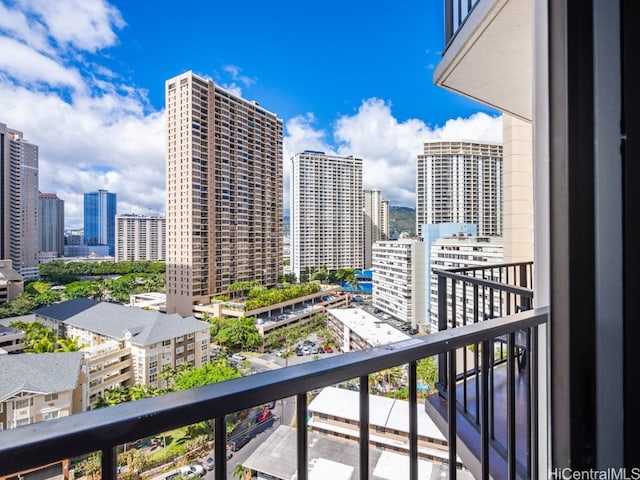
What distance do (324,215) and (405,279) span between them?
1160 centimetres

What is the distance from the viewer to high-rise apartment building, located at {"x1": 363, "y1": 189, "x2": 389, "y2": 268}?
26484mm

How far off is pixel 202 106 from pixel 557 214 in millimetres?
19135

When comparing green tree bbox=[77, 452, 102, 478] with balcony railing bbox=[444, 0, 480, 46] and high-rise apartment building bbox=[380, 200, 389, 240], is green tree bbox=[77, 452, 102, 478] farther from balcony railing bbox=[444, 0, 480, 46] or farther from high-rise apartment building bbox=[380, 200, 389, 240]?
high-rise apartment building bbox=[380, 200, 389, 240]

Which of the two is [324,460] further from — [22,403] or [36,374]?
[36,374]

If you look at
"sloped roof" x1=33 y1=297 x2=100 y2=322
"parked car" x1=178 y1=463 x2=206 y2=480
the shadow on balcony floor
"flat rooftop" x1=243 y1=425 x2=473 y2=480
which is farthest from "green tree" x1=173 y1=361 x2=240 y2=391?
"parked car" x1=178 y1=463 x2=206 y2=480

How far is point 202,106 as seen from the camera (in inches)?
667

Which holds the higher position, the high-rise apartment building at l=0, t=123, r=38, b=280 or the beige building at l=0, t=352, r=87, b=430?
the high-rise apartment building at l=0, t=123, r=38, b=280

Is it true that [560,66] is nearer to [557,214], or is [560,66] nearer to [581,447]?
[557,214]

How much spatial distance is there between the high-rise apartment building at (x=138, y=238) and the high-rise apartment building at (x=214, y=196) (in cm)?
687

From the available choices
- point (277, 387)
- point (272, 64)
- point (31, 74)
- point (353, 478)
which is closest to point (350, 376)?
point (277, 387)

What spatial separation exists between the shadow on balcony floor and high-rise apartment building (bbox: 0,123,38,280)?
402 inches

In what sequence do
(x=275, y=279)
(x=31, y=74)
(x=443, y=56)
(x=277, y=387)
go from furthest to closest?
(x=275, y=279) → (x=31, y=74) → (x=443, y=56) → (x=277, y=387)

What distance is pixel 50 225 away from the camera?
39.4 feet

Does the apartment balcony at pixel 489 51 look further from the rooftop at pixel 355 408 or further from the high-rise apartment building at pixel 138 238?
the high-rise apartment building at pixel 138 238
